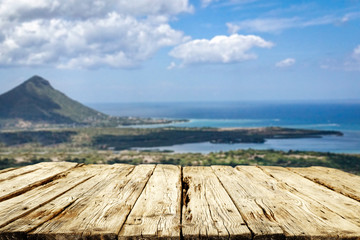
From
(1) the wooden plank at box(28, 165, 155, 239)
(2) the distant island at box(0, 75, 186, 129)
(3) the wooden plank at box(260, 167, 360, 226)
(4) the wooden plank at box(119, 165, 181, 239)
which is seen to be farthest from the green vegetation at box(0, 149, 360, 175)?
(2) the distant island at box(0, 75, 186, 129)

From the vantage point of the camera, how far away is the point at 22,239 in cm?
144

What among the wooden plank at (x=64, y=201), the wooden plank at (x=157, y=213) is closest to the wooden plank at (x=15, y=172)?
the wooden plank at (x=64, y=201)

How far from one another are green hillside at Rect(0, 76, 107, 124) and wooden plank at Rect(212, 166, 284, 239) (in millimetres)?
138337

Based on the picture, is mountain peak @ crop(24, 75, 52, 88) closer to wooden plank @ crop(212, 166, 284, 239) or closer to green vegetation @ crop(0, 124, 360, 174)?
green vegetation @ crop(0, 124, 360, 174)

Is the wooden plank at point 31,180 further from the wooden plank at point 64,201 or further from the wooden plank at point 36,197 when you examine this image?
the wooden plank at point 64,201

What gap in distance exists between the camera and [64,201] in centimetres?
194

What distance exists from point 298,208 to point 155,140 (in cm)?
8972

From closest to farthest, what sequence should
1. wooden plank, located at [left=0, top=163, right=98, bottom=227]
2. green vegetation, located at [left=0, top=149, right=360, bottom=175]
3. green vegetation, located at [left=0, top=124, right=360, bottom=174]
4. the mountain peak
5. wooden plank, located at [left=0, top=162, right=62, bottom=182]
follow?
1. wooden plank, located at [left=0, top=163, right=98, bottom=227]
2. wooden plank, located at [left=0, top=162, right=62, bottom=182]
3. green vegetation, located at [left=0, top=149, right=360, bottom=175]
4. green vegetation, located at [left=0, top=124, right=360, bottom=174]
5. the mountain peak

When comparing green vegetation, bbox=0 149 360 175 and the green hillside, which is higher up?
the green hillside

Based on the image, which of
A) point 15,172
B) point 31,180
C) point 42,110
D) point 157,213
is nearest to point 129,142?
point 42,110

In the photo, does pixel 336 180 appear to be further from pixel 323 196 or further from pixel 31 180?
pixel 31 180

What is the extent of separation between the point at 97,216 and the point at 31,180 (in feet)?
3.61

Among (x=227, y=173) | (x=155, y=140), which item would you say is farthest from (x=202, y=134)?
(x=227, y=173)

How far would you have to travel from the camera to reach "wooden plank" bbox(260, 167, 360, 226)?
5.93 ft
